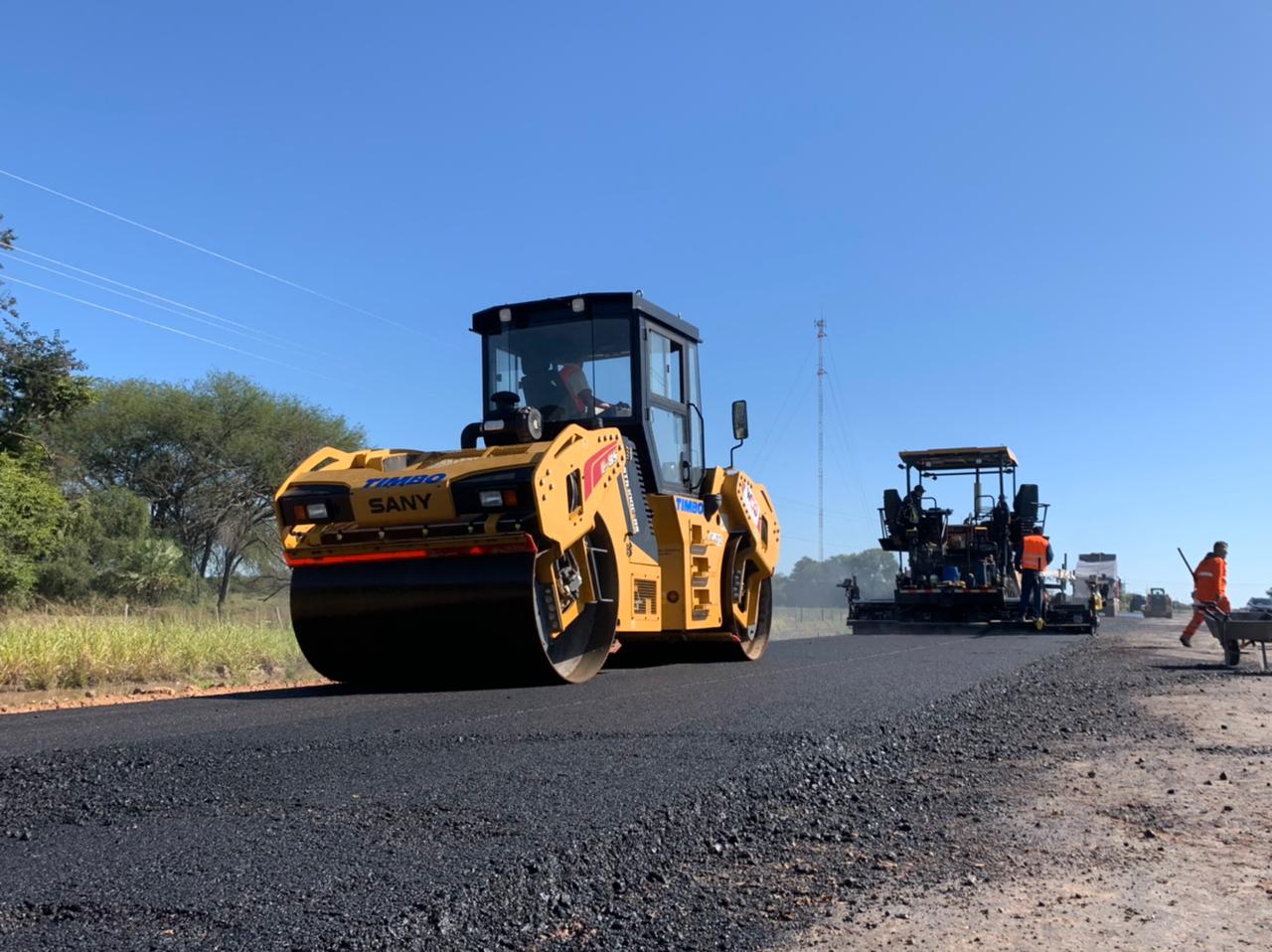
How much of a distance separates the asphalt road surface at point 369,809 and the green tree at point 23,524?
18155 millimetres

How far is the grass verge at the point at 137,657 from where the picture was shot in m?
9.29

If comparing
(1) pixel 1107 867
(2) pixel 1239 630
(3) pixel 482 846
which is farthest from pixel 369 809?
(2) pixel 1239 630

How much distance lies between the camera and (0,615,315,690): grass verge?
30.5 ft

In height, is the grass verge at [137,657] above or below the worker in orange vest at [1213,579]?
below

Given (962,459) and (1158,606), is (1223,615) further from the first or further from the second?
(1158,606)

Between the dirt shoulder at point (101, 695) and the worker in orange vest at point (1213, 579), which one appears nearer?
the dirt shoulder at point (101, 695)

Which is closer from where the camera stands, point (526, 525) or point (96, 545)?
point (526, 525)

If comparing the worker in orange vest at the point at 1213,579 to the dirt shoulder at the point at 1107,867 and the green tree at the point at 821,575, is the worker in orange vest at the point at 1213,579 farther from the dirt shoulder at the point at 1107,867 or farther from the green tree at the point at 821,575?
the green tree at the point at 821,575

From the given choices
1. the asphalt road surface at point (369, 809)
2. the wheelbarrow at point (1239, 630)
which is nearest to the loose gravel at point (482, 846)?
the asphalt road surface at point (369, 809)

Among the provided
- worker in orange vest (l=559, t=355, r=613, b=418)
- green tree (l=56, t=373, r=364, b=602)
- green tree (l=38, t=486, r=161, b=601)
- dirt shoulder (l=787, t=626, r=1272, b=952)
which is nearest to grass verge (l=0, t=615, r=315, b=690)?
worker in orange vest (l=559, t=355, r=613, b=418)

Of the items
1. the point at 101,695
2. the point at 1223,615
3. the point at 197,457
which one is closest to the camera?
the point at 101,695

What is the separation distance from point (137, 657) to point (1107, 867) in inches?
359

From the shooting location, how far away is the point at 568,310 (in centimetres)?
900

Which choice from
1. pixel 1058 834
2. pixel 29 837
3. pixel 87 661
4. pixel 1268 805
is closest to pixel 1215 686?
pixel 1268 805
